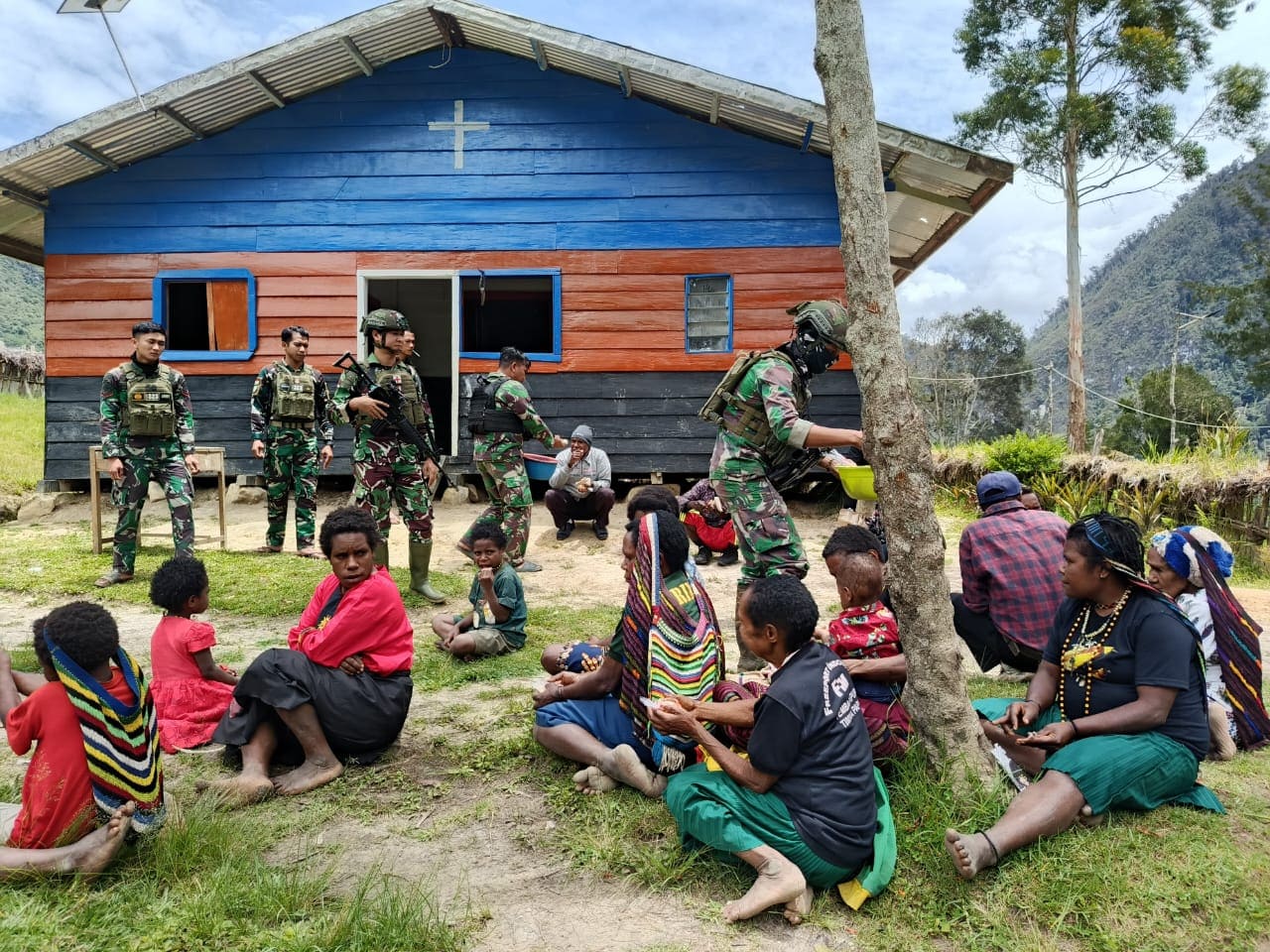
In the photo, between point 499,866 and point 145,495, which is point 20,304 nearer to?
point 145,495

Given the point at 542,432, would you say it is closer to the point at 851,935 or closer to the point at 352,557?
the point at 352,557

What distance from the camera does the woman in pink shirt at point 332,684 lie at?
3426mm

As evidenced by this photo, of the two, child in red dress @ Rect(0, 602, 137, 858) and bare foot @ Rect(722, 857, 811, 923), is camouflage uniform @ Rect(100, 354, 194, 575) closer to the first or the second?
child in red dress @ Rect(0, 602, 137, 858)

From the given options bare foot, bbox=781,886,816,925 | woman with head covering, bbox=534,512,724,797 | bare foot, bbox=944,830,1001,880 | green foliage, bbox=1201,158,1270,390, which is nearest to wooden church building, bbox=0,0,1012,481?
woman with head covering, bbox=534,512,724,797

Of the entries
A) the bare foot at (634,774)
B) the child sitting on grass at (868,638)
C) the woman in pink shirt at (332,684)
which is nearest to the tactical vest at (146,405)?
the woman in pink shirt at (332,684)

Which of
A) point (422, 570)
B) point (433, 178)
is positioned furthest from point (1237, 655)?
point (433, 178)

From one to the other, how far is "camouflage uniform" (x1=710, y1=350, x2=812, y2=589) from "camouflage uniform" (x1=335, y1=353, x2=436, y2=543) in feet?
8.69

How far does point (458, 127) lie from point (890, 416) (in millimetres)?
8819

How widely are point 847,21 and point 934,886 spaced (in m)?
2.98

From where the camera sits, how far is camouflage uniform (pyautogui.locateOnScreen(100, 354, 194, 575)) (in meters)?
7.17

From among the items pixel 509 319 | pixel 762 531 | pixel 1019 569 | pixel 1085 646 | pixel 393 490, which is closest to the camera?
pixel 1085 646

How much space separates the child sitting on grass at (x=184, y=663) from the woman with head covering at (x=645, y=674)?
1523 millimetres

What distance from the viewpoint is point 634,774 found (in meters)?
3.27

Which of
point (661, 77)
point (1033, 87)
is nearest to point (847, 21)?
point (661, 77)
